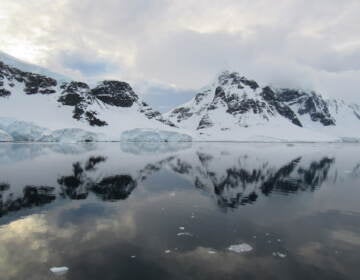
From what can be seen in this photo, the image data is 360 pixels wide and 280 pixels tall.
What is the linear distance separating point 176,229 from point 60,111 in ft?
503

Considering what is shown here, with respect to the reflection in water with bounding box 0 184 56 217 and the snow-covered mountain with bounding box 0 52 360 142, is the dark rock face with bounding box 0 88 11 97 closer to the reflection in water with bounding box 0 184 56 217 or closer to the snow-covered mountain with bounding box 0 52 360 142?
the snow-covered mountain with bounding box 0 52 360 142

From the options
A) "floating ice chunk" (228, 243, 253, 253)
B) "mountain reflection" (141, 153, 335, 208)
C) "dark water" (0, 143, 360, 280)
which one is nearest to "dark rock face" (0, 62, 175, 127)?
"mountain reflection" (141, 153, 335, 208)

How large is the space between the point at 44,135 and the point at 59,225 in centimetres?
11396

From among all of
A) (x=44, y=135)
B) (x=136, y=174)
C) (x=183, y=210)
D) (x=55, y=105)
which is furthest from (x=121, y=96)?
(x=183, y=210)

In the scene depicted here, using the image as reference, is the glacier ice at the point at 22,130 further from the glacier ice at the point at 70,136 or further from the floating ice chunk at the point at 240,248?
the floating ice chunk at the point at 240,248

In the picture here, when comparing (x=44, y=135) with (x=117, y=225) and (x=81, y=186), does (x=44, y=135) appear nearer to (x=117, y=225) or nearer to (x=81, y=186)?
(x=81, y=186)

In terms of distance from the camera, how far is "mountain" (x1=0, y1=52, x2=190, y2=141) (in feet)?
416

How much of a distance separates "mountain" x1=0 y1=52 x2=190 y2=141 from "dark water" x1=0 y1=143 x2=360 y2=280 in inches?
3928

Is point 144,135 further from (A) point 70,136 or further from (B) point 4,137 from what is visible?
(B) point 4,137

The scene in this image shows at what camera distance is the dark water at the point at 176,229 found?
13125 millimetres

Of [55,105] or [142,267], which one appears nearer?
[142,267]

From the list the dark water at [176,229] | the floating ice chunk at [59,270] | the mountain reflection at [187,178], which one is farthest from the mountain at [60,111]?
the floating ice chunk at [59,270]

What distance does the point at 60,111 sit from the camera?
160875mm

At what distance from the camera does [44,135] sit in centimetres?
12469
